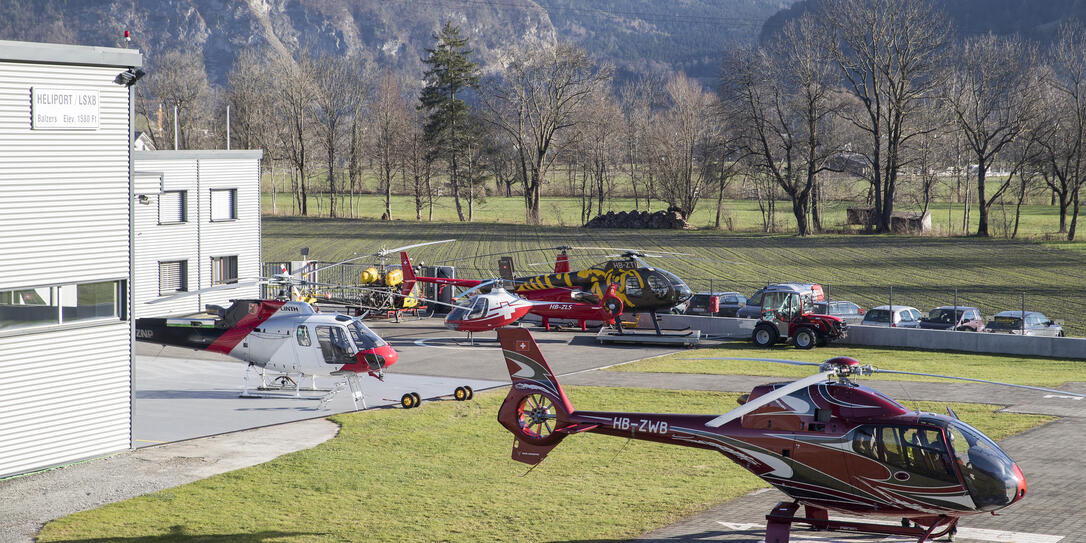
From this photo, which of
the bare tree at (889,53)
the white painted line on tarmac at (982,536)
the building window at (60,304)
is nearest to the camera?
the white painted line on tarmac at (982,536)

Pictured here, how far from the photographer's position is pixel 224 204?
36.7 meters

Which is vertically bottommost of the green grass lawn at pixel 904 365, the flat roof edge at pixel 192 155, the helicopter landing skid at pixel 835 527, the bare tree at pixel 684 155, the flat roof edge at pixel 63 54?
the green grass lawn at pixel 904 365

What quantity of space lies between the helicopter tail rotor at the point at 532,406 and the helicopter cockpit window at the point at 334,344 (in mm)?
8349

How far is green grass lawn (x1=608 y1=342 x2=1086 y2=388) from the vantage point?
25.3 m

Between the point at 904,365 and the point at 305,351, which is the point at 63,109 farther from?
the point at 904,365

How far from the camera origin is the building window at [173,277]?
34.7m

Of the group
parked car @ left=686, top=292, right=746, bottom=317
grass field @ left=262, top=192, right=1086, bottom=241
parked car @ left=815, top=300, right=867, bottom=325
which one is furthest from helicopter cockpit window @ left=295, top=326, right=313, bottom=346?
grass field @ left=262, top=192, right=1086, bottom=241

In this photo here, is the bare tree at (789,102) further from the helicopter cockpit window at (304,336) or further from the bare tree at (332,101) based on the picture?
the helicopter cockpit window at (304,336)

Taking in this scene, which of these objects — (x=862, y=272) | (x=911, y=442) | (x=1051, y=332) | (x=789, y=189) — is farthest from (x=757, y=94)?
(x=911, y=442)

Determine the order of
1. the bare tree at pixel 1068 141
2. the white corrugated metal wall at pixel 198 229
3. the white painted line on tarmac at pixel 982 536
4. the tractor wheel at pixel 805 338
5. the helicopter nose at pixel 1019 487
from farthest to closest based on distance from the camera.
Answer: the bare tree at pixel 1068 141 < the white corrugated metal wall at pixel 198 229 < the tractor wheel at pixel 805 338 < the white painted line on tarmac at pixel 982 536 < the helicopter nose at pixel 1019 487

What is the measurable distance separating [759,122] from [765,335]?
34.2 meters

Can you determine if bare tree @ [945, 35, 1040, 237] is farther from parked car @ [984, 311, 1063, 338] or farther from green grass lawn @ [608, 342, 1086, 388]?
green grass lawn @ [608, 342, 1086, 388]

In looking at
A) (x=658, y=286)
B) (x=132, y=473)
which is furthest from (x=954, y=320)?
(x=132, y=473)

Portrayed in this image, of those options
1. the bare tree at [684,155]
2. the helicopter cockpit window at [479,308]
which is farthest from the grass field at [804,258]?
the bare tree at [684,155]
